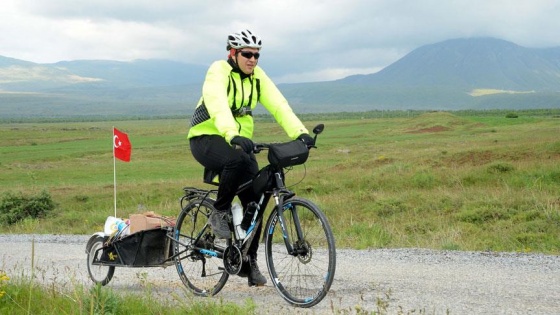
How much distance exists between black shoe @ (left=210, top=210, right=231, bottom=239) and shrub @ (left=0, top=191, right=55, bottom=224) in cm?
1768

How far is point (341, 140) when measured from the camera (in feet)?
249

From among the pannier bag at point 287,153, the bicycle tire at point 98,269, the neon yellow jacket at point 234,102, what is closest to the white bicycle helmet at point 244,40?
the neon yellow jacket at point 234,102

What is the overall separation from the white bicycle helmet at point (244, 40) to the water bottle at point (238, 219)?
5.42 ft

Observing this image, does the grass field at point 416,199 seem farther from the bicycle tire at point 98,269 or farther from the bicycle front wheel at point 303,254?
the bicycle tire at point 98,269

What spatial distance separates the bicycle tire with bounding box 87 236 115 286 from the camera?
8.75m

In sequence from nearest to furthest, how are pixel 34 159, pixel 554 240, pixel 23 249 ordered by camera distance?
pixel 23 249, pixel 554 240, pixel 34 159

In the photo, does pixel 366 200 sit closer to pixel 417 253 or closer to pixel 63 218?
pixel 63 218

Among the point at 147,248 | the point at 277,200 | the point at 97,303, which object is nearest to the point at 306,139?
the point at 277,200

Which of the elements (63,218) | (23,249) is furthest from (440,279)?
(63,218)

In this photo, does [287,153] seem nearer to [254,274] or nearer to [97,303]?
[254,274]

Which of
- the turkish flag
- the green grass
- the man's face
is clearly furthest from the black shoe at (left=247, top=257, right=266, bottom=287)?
the turkish flag

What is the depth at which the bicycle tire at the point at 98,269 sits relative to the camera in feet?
28.7

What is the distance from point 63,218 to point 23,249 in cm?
981

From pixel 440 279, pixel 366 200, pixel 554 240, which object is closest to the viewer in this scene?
pixel 440 279
